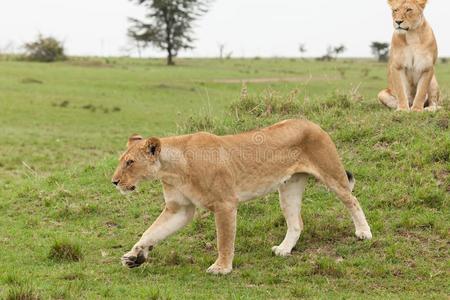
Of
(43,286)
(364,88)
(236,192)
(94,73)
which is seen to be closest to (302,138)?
(236,192)

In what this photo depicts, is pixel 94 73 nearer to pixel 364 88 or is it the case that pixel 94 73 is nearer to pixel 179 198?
pixel 364 88

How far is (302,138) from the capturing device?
7.67m

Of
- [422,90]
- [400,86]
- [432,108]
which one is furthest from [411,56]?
[432,108]

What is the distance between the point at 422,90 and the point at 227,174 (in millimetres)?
5588

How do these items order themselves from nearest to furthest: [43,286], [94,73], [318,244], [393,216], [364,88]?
[43,286] → [318,244] → [393,216] → [364,88] → [94,73]

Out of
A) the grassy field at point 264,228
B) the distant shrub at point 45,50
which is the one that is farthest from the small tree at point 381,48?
the grassy field at point 264,228

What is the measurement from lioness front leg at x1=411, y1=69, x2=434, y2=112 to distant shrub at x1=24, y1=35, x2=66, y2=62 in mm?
40463

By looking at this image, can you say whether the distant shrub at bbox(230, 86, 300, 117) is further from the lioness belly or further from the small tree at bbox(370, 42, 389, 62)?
the small tree at bbox(370, 42, 389, 62)

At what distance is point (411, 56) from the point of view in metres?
11.2

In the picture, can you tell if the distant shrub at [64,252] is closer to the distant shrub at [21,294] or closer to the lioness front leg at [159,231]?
the lioness front leg at [159,231]

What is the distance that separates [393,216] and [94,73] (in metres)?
29.5

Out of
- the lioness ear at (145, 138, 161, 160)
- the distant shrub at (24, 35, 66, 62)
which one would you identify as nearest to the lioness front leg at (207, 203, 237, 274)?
the lioness ear at (145, 138, 161, 160)

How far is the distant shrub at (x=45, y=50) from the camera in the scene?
4897 cm

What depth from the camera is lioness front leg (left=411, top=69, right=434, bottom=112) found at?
11.4m
